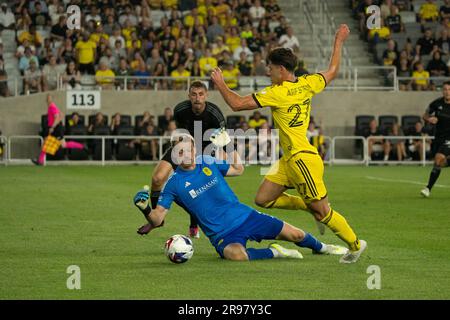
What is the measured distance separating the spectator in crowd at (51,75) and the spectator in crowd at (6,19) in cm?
257

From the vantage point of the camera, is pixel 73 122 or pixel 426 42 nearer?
pixel 73 122

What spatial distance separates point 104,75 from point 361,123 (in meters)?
8.10

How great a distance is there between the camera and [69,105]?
33.6m

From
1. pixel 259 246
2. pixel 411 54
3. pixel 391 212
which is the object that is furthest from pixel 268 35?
pixel 259 246

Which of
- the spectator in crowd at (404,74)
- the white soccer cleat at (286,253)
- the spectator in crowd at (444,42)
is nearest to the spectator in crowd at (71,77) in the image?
the spectator in crowd at (404,74)

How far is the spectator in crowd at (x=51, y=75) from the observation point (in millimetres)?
34125

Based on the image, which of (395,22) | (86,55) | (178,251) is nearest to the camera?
(178,251)

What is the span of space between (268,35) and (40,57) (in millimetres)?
7409

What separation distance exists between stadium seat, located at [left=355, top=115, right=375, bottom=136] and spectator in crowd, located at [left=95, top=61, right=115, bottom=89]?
7.70 m

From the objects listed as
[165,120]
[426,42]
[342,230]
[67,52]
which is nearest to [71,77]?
[67,52]

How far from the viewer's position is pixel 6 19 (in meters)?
36.1

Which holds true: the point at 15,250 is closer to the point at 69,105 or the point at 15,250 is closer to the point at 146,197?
the point at 146,197

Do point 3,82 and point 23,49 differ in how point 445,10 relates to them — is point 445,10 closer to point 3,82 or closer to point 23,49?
point 23,49

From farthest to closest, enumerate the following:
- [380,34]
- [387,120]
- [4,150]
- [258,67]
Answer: [380,34] < [387,120] < [258,67] < [4,150]
